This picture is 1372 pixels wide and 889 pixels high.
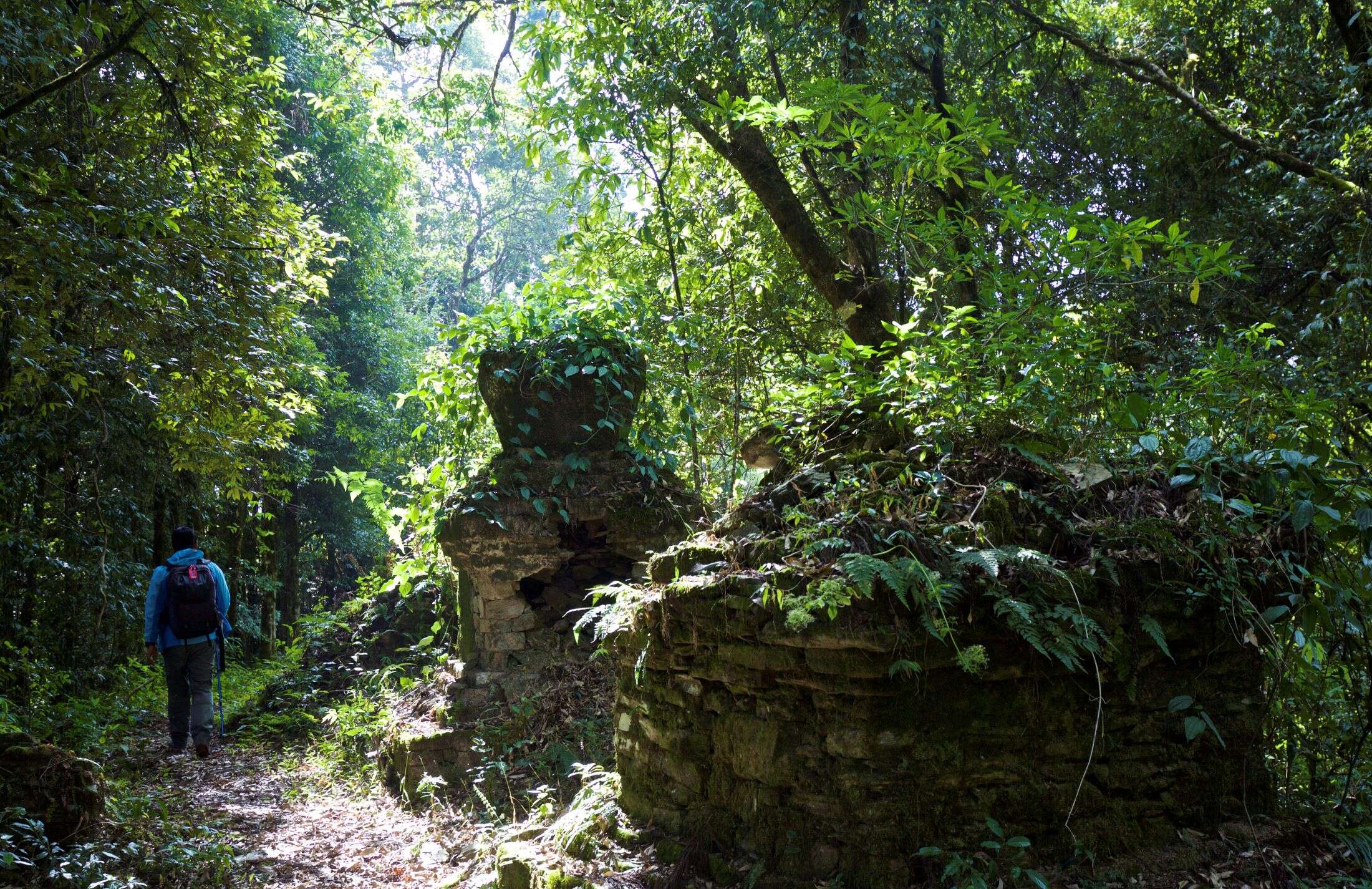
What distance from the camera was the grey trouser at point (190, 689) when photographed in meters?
7.55

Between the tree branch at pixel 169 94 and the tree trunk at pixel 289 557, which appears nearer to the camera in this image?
the tree branch at pixel 169 94

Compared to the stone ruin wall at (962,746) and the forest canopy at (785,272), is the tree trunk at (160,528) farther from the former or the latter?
the stone ruin wall at (962,746)

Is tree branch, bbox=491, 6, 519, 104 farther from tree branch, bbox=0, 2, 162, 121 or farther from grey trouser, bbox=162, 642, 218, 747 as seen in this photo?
grey trouser, bbox=162, 642, 218, 747

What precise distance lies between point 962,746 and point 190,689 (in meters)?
7.23

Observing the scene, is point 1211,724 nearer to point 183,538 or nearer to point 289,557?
point 183,538

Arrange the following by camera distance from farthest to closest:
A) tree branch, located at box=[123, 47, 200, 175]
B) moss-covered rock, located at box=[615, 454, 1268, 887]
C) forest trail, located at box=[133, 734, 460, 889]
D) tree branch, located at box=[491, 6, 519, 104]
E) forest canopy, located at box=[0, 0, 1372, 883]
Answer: tree branch, located at box=[491, 6, 519, 104], tree branch, located at box=[123, 47, 200, 175], forest trail, located at box=[133, 734, 460, 889], forest canopy, located at box=[0, 0, 1372, 883], moss-covered rock, located at box=[615, 454, 1268, 887]

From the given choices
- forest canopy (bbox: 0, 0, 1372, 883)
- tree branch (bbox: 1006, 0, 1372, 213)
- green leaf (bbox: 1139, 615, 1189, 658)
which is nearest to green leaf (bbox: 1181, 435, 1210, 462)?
forest canopy (bbox: 0, 0, 1372, 883)

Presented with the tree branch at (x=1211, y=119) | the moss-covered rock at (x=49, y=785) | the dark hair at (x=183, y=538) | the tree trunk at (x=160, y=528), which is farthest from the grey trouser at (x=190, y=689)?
the tree branch at (x=1211, y=119)

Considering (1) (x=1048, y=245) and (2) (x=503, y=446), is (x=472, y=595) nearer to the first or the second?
(2) (x=503, y=446)

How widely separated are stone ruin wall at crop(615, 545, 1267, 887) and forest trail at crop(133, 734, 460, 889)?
222 centimetres

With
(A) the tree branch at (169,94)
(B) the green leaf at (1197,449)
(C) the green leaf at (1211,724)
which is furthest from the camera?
(A) the tree branch at (169,94)

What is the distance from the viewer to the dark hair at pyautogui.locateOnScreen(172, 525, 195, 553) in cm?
762

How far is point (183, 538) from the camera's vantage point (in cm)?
768

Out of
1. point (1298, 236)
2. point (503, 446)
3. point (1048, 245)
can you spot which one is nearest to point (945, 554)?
point (1048, 245)
